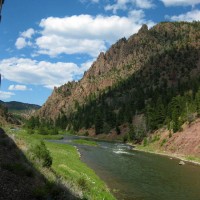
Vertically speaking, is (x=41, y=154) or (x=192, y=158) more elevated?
(x=41, y=154)

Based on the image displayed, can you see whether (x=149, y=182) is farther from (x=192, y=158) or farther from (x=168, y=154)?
(x=168, y=154)

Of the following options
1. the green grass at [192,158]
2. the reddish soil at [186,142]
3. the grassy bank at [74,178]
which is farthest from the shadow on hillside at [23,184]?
the reddish soil at [186,142]

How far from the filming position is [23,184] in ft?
72.7

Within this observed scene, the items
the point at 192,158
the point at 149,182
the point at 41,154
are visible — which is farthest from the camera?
the point at 192,158

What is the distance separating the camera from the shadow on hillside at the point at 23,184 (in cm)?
2047

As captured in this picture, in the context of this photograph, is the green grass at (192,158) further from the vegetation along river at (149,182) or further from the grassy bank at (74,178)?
the grassy bank at (74,178)

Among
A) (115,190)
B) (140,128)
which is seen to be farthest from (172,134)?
(115,190)

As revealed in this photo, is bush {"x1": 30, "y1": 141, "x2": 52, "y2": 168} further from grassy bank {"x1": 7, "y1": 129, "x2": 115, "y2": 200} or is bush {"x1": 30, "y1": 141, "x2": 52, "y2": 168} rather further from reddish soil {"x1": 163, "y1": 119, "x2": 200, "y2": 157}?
reddish soil {"x1": 163, "y1": 119, "x2": 200, "y2": 157}

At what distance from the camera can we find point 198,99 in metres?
125

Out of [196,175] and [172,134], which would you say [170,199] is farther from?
[172,134]

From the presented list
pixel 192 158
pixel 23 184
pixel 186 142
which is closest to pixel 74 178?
pixel 23 184

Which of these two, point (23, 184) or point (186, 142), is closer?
point (23, 184)

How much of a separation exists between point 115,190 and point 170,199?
6.91 metres

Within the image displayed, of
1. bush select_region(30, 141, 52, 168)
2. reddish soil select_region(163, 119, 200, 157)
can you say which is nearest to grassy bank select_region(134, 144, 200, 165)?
reddish soil select_region(163, 119, 200, 157)
